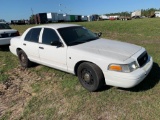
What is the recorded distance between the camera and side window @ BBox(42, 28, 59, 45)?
5.34 m

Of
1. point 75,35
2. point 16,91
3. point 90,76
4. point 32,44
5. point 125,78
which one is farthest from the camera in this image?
point 32,44

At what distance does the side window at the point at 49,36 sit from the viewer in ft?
A: 17.5

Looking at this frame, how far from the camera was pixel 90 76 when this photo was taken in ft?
14.8

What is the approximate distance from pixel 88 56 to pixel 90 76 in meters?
0.48

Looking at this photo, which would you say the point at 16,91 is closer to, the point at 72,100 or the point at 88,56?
the point at 72,100

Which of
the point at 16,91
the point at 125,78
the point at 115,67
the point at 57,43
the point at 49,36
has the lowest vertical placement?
the point at 16,91

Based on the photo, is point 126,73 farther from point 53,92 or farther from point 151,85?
point 53,92

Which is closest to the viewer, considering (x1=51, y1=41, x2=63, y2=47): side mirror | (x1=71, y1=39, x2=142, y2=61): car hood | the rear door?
(x1=71, y1=39, x2=142, y2=61): car hood

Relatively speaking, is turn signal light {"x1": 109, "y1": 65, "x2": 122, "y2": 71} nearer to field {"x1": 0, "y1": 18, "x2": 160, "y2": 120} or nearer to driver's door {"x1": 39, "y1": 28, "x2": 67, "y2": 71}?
field {"x1": 0, "y1": 18, "x2": 160, "y2": 120}

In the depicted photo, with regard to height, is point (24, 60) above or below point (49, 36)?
below

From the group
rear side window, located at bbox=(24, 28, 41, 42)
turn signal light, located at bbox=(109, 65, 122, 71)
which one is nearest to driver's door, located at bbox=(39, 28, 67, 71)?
rear side window, located at bbox=(24, 28, 41, 42)

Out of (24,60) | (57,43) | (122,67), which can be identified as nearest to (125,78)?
(122,67)

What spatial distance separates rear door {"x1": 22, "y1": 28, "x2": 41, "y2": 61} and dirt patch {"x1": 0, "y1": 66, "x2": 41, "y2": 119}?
623 mm

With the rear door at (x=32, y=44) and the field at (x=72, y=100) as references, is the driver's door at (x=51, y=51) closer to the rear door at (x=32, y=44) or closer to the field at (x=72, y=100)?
the rear door at (x=32, y=44)
